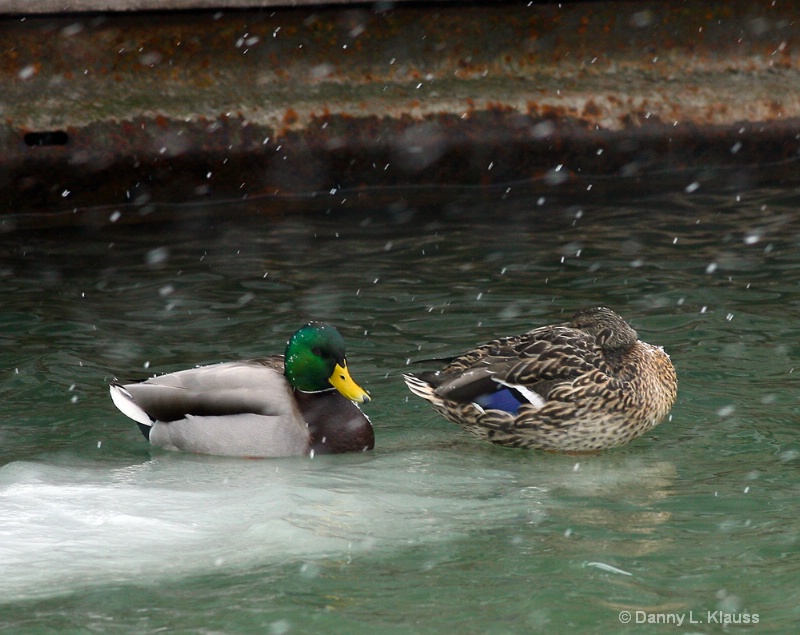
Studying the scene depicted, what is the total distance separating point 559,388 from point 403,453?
0.82 m

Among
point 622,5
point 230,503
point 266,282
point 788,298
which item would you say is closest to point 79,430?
point 230,503

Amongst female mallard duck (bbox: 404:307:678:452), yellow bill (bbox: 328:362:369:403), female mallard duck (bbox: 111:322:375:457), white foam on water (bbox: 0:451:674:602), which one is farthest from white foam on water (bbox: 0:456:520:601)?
female mallard duck (bbox: 404:307:678:452)

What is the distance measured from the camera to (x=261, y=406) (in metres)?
6.79

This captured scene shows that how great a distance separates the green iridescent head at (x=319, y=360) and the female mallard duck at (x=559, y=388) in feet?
1.09

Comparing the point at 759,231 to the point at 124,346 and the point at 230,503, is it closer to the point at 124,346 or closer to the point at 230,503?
the point at 124,346

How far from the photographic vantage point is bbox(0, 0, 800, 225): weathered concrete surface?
10.9 m

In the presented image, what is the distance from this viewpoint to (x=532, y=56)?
11773 mm

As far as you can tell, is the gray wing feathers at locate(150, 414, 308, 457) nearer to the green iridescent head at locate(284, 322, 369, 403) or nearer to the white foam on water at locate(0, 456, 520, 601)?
the white foam on water at locate(0, 456, 520, 601)

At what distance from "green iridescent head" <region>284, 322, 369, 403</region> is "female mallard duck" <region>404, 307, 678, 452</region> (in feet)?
1.09

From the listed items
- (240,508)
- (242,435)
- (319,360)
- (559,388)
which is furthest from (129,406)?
(559,388)

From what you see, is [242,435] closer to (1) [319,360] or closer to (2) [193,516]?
(1) [319,360]

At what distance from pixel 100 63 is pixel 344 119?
6.66 ft

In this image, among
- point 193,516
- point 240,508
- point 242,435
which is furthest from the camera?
point 242,435

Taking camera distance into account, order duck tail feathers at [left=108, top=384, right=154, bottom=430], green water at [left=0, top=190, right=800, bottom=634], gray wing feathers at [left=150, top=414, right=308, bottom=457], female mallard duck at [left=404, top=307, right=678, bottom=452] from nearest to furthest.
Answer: green water at [left=0, top=190, right=800, bottom=634] → female mallard duck at [left=404, top=307, right=678, bottom=452] → gray wing feathers at [left=150, top=414, right=308, bottom=457] → duck tail feathers at [left=108, top=384, right=154, bottom=430]
